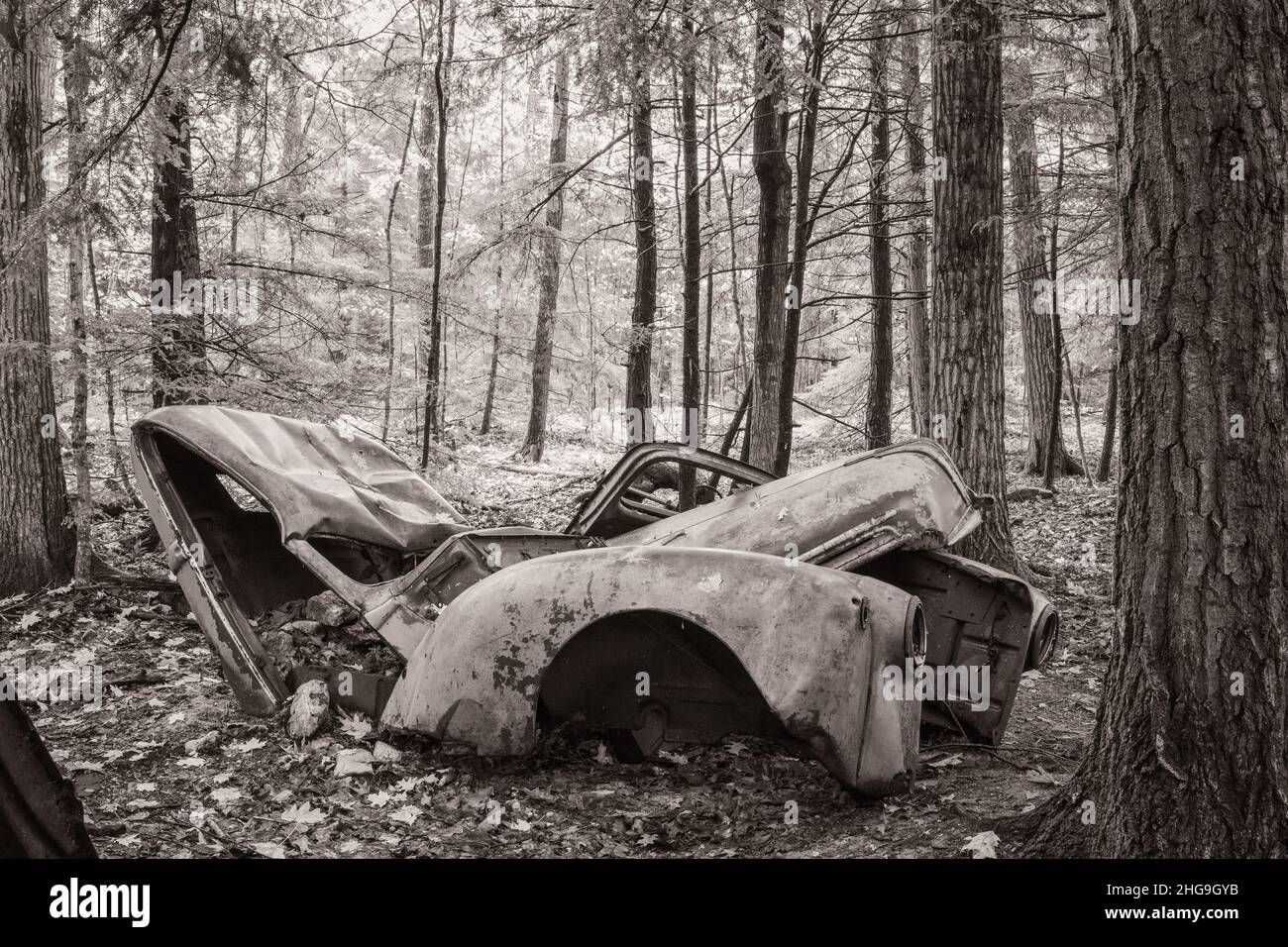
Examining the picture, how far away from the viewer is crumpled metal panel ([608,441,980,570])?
4.16 metres

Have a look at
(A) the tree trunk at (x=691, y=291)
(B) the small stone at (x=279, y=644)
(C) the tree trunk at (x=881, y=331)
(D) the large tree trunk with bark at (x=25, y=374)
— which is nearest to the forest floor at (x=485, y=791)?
(B) the small stone at (x=279, y=644)

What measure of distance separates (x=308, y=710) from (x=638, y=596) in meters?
1.94

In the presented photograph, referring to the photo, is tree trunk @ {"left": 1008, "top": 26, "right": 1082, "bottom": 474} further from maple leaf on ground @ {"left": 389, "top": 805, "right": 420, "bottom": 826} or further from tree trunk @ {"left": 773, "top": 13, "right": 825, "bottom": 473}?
maple leaf on ground @ {"left": 389, "top": 805, "right": 420, "bottom": 826}

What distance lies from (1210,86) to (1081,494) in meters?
11.4

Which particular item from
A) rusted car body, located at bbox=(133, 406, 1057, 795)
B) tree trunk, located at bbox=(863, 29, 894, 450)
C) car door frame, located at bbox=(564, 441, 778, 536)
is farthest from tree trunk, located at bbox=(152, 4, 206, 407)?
tree trunk, located at bbox=(863, 29, 894, 450)

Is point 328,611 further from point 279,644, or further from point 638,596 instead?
point 638,596

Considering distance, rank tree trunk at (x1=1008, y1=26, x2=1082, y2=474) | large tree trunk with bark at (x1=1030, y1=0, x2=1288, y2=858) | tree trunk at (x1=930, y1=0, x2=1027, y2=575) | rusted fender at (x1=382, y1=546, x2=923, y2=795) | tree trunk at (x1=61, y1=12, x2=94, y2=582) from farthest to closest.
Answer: tree trunk at (x1=1008, y1=26, x2=1082, y2=474) → tree trunk at (x1=930, y1=0, x2=1027, y2=575) → tree trunk at (x1=61, y1=12, x2=94, y2=582) → rusted fender at (x1=382, y1=546, x2=923, y2=795) → large tree trunk with bark at (x1=1030, y1=0, x2=1288, y2=858)

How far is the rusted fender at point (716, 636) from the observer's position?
3.46 metres

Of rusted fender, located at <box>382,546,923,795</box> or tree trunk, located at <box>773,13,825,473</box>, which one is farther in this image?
tree trunk, located at <box>773,13,825,473</box>

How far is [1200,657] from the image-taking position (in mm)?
2729

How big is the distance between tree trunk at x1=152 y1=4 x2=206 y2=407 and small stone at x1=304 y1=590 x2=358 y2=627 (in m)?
2.81

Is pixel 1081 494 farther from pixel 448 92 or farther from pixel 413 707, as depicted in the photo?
pixel 413 707

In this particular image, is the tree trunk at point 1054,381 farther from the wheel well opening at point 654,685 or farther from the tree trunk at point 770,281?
the wheel well opening at point 654,685
